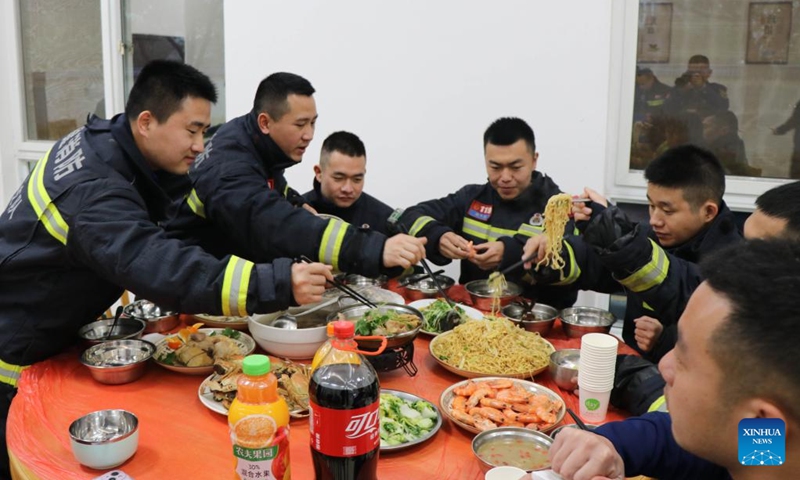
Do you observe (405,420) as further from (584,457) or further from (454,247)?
(454,247)

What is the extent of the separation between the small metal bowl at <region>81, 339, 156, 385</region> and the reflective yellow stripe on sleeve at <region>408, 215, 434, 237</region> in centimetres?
172

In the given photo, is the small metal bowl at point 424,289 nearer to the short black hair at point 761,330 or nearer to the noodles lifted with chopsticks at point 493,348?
the noodles lifted with chopsticks at point 493,348

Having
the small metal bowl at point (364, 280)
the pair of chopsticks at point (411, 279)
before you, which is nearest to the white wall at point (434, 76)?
the pair of chopsticks at point (411, 279)

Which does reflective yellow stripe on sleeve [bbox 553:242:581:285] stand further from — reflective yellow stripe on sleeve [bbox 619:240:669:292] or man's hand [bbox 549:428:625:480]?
man's hand [bbox 549:428:625:480]

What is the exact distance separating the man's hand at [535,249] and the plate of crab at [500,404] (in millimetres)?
1161

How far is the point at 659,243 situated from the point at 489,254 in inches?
32.6

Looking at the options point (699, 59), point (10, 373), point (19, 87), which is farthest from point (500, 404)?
point (19, 87)

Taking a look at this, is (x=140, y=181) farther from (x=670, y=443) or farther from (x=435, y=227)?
(x=670, y=443)

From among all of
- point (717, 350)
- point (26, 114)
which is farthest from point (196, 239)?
point (26, 114)

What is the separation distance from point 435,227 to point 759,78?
2281 millimetres

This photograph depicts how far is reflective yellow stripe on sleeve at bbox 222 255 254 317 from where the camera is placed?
2049mm

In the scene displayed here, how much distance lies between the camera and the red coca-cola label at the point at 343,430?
4.37 feet

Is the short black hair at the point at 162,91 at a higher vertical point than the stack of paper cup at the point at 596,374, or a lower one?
higher

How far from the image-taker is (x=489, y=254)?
3.32 metres
